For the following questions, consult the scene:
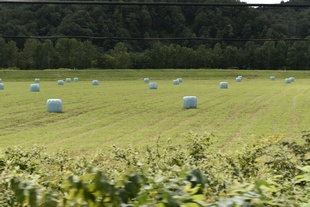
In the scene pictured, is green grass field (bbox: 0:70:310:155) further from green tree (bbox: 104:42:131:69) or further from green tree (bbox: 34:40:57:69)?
green tree (bbox: 104:42:131:69)

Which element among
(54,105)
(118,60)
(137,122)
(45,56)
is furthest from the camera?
(118,60)

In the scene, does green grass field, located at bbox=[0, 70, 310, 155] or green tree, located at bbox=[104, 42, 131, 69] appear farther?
green tree, located at bbox=[104, 42, 131, 69]

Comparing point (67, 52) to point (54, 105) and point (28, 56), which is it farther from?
point (54, 105)

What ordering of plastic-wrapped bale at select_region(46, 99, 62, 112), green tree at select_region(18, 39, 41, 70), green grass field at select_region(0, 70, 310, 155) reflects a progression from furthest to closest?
green tree at select_region(18, 39, 41, 70) → plastic-wrapped bale at select_region(46, 99, 62, 112) → green grass field at select_region(0, 70, 310, 155)

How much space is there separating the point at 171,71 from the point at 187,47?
48276 millimetres

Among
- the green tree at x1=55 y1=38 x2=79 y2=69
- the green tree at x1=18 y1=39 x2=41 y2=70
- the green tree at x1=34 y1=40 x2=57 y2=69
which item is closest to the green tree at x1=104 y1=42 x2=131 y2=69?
the green tree at x1=55 y1=38 x2=79 y2=69

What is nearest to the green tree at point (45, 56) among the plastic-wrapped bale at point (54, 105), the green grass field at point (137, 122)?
the green grass field at point (137, 122)

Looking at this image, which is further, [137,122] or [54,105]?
[54,105]

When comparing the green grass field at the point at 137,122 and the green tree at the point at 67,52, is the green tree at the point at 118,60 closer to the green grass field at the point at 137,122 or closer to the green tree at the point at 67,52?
the green tree at the point at 67,52

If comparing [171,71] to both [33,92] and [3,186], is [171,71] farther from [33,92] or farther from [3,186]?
[3,186]

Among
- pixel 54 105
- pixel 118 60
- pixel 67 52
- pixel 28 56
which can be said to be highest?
pixel 67 52

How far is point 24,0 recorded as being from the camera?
8.38 meters

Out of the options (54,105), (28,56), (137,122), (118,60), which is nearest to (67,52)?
(28,56)

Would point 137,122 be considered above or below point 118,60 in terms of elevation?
above
